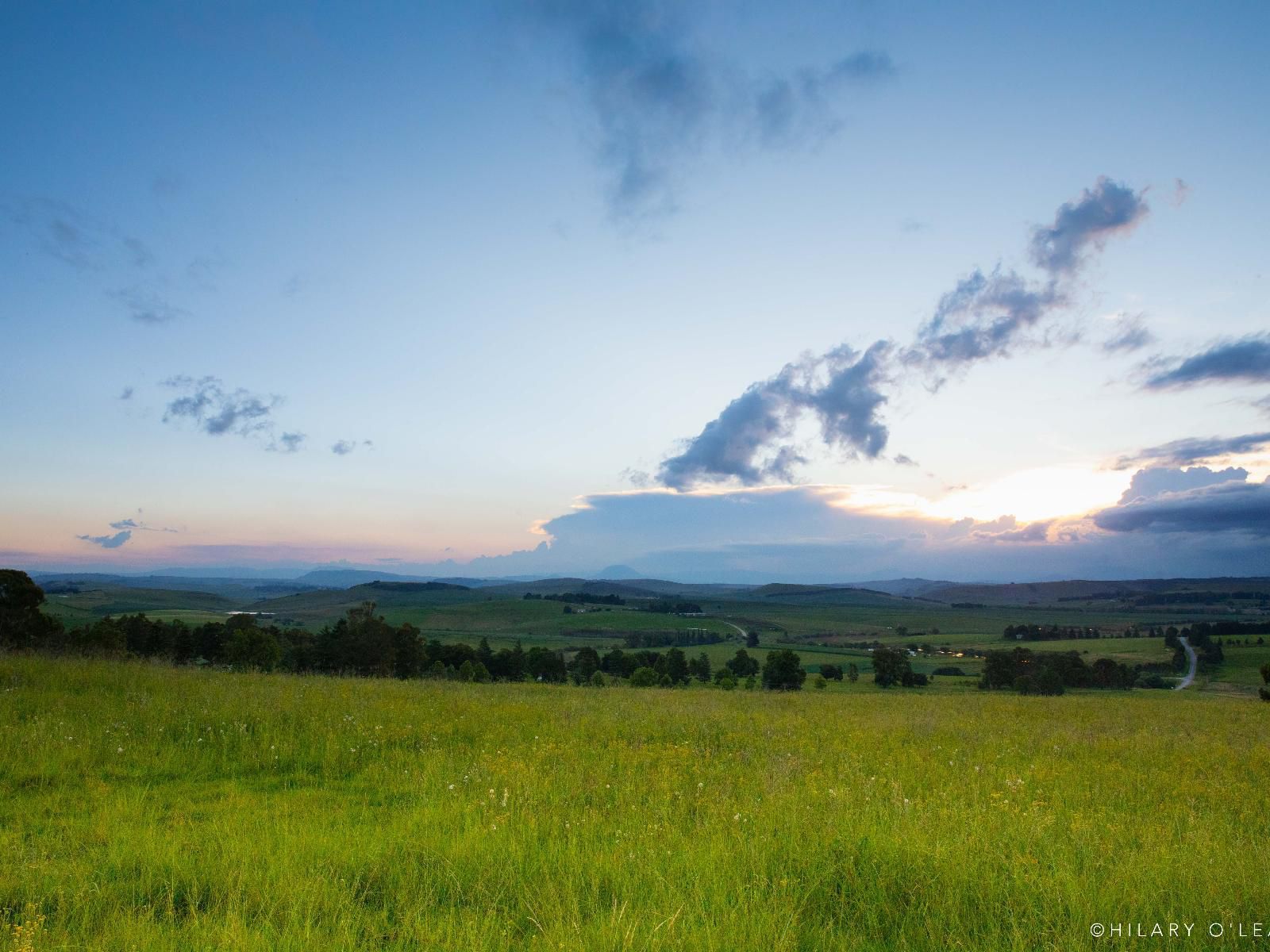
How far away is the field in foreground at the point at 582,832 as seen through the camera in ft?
14.0

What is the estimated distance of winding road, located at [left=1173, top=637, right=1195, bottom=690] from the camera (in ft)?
272

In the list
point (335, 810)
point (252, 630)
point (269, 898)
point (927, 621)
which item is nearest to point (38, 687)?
point (335, 810)

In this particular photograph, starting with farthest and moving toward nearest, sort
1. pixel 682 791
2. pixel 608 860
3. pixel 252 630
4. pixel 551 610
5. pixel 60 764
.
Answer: pixel 551 610, pixel 252 630, pixel 60 764, pixel 682 791, pixel 608 860

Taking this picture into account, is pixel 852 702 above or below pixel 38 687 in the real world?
below

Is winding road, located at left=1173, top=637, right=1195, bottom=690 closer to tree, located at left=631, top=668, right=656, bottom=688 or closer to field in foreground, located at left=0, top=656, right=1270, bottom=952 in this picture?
tree, located at left=631, top=668, right=656, bottom=688

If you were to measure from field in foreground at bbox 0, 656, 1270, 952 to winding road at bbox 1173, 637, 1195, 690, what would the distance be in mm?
88943

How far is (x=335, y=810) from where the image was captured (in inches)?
271

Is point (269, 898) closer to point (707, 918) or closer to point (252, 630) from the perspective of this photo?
point (707, 918)

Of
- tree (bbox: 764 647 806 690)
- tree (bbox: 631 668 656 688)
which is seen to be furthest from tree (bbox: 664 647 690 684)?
tree (bbox: 631 668 656 688)

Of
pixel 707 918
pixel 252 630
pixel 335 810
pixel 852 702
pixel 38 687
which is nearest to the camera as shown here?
pixel 707 918

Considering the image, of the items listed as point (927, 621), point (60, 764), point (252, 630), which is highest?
point (60, 764)

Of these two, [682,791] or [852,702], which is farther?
[852,702]

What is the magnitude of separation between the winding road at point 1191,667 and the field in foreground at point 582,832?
88943mm

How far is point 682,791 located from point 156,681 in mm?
11967
